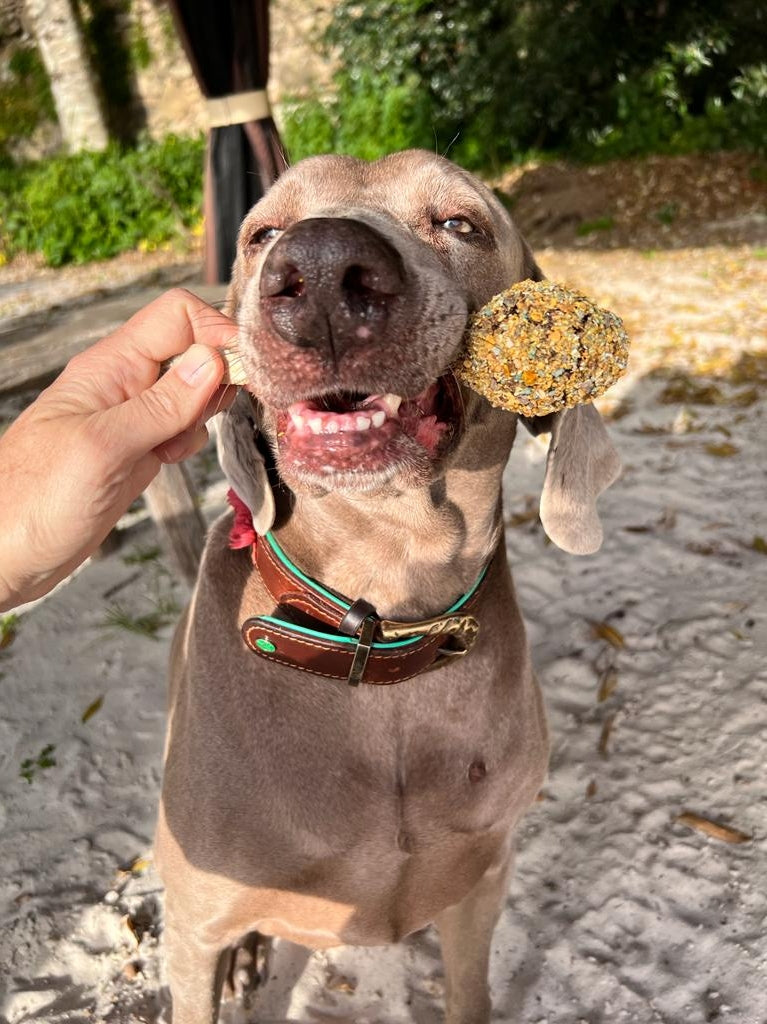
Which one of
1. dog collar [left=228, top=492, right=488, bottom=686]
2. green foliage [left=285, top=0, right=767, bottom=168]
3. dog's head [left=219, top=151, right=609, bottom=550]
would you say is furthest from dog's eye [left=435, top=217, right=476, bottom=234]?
green foliage [left=285, top=0, right=767, bottom=168]

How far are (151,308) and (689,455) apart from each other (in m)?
3.53

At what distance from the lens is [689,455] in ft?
14.8

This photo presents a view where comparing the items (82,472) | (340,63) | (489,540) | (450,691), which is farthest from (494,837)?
(340,63)

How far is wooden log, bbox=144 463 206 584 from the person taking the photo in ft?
11.8

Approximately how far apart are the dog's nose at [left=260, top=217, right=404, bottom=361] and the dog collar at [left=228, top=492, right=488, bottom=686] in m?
0.56

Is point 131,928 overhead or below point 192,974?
below

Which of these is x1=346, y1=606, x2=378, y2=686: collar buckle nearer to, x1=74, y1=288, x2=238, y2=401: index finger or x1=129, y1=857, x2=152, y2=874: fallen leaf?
x1=74, y1=288, x2=238, y2=401: index finger

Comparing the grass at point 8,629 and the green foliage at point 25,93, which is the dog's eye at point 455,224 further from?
the green foliage at point 25,93

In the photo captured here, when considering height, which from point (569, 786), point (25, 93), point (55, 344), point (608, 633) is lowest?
point (25, 93)

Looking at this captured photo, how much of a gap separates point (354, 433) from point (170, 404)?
32 centimetres

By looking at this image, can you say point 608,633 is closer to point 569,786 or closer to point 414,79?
point 569,786

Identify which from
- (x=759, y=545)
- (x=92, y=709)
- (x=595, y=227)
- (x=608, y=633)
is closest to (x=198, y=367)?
(x=92, y=709)

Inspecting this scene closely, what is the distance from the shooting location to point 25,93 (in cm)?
1233

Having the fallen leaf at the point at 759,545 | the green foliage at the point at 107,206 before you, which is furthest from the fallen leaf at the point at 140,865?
the green foliage at the point at 107,206
